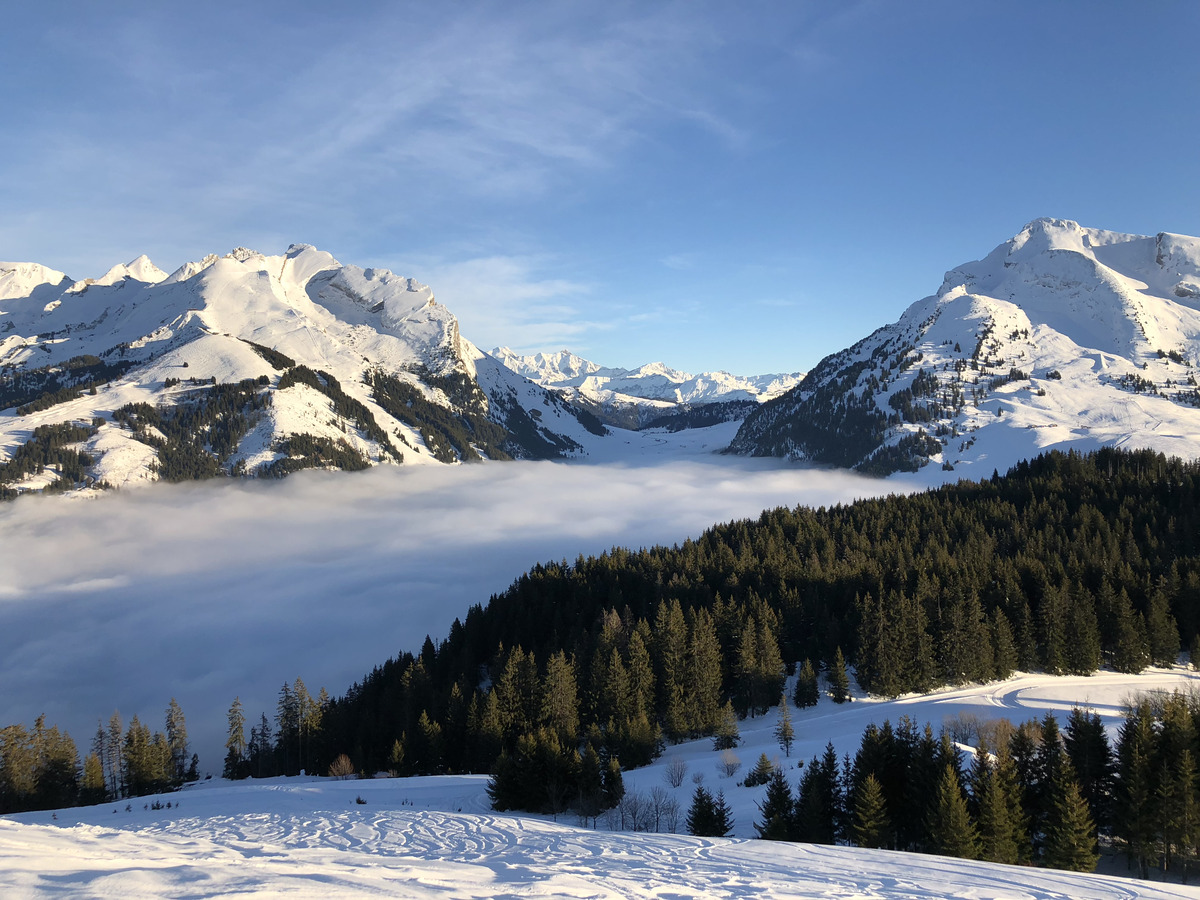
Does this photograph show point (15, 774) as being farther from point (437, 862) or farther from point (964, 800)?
point (964, 800)

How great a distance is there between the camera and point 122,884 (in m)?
18.8

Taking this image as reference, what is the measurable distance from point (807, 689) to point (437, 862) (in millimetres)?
65068

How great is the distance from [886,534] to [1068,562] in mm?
33086

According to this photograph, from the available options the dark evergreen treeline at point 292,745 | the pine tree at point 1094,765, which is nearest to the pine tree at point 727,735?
the pine tree at point 1094,765

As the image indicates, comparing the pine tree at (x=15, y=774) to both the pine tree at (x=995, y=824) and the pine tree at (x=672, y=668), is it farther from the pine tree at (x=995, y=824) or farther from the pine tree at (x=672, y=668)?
the pine tree at (x=995, y=824)

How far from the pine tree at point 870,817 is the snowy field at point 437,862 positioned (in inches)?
337

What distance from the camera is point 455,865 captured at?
27.8m

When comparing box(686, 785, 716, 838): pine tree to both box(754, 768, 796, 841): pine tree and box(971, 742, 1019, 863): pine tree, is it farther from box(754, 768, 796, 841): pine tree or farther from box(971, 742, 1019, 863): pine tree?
box(971, 742, 1019, 863): pine tree

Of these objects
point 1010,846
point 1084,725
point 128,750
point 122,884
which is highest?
point 122,884

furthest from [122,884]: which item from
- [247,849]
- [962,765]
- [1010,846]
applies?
[962,765]

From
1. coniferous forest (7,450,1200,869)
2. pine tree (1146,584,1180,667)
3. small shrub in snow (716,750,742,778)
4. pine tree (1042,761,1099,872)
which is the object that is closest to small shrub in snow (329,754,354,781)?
coniferous forest (7,450,1200,869)

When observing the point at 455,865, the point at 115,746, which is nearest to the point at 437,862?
the point at 455,865

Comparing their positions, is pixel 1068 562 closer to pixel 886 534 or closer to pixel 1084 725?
pixel 886 534

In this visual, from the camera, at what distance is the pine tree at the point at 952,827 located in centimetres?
3894
